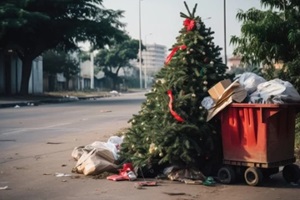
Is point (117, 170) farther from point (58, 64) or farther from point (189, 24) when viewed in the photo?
point (58, 64)

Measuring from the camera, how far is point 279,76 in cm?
908

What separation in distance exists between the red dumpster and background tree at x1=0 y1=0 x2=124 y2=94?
27.9 metres

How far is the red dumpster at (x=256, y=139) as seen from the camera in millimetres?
6164

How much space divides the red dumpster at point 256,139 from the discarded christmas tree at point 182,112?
0.30m

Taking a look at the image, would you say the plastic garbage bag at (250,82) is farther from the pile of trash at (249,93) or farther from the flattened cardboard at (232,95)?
the flattened cardboard at (232,95)

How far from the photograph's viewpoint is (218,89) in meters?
6.53

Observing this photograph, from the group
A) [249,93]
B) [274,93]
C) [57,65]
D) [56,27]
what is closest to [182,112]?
[249,93]

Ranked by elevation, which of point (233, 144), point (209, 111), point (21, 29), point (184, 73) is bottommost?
point (233, 144)

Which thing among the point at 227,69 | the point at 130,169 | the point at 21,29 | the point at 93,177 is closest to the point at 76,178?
the point at 93,177

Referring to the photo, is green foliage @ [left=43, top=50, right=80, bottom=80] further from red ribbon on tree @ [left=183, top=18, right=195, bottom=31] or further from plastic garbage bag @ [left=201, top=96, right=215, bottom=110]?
plastic garbage bag @ [left=201, top=96, right=215, bottom=110]

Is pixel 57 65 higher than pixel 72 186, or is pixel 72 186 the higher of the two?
pixel 57 65

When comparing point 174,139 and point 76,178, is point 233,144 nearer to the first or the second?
point 174,139

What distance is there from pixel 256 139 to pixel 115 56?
72765 millimetres

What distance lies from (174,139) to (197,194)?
887 millimetres
